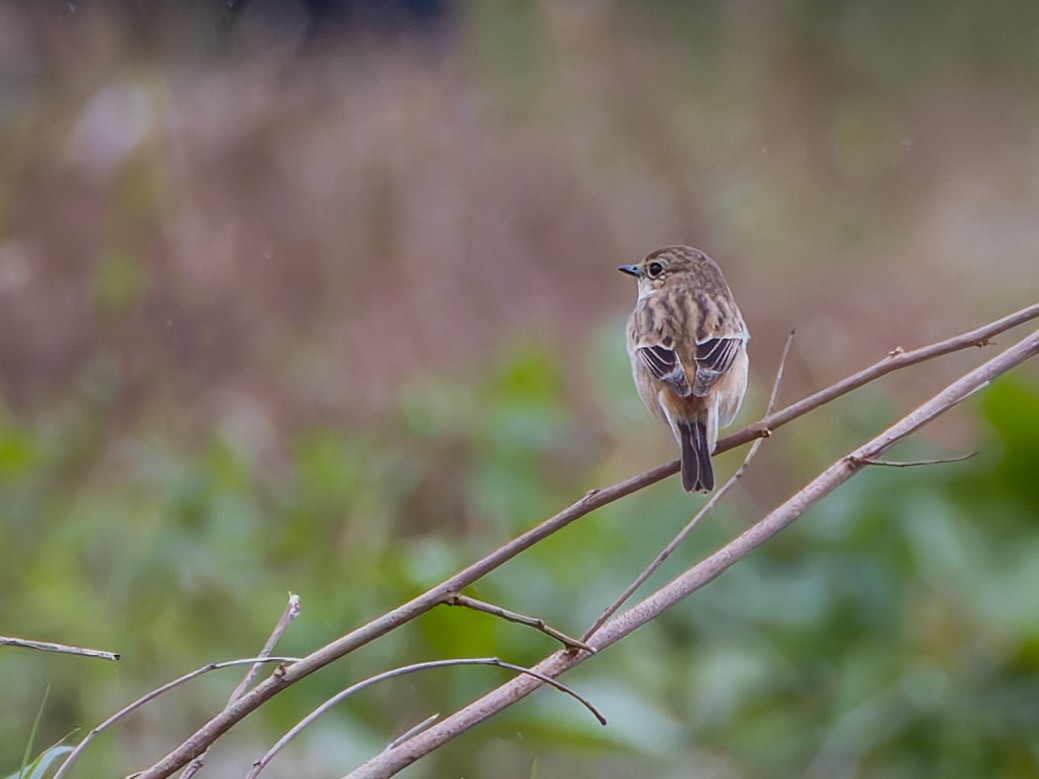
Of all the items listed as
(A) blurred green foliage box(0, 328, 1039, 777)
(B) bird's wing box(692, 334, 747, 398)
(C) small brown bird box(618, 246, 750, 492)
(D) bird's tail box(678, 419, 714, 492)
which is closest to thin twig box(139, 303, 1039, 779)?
(D) bird's tail box(678, 419, 714, 492)

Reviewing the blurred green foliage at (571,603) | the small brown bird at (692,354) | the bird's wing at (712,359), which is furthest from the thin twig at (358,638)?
the blurred green foliage at (571,603)

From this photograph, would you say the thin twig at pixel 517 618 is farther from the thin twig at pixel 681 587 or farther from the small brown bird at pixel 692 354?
the small brown bird at pixel 692 354

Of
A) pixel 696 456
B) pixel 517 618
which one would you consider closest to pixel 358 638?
pixel 517 618

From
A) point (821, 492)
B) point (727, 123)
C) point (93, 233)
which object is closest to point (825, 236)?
point (727, 123)

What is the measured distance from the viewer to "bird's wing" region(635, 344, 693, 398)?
3688 millimetres

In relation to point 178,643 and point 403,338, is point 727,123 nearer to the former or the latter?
point 403,338

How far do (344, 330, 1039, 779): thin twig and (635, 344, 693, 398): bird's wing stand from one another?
1609 mm

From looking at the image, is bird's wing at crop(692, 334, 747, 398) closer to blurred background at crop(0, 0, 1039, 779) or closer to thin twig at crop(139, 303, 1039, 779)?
blurred background at crop(0, 0, 1039, 779)

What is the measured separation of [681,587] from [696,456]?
1.49 metres

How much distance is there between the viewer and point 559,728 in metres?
4.05

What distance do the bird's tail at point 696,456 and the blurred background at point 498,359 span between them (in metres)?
0.94

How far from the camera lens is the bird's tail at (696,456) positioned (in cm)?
320

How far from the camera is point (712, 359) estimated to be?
3.72m

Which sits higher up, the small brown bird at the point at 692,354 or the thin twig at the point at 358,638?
the small brown bird at the point at 692,354
